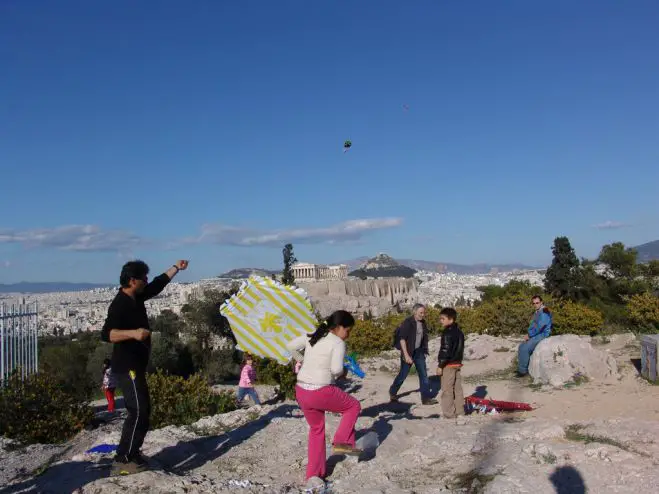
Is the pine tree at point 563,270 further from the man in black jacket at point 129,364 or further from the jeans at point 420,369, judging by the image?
the man in black jacket at point 129,364

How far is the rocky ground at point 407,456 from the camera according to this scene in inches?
183

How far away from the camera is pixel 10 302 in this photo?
12086 millimetres

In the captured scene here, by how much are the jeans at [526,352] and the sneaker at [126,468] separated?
8.38 metres

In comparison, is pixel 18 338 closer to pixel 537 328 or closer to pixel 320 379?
pixel 320 379

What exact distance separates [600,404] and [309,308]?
456cm

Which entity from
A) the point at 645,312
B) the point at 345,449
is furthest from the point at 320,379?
the point at 645,312

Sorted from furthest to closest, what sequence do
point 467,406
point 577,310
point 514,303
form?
point 514,303
point 577,310
point 467,406

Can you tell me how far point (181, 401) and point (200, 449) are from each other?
254 cm

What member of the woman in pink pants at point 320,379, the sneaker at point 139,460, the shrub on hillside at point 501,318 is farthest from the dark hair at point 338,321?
the shrub on hillside at point 501,318

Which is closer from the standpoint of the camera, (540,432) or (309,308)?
(540,432)

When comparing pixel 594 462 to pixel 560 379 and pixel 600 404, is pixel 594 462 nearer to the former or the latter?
pixel 600 404

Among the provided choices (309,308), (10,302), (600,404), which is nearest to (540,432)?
(600,404)

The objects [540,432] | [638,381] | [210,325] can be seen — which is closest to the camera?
[540,432]

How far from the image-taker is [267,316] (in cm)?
884
